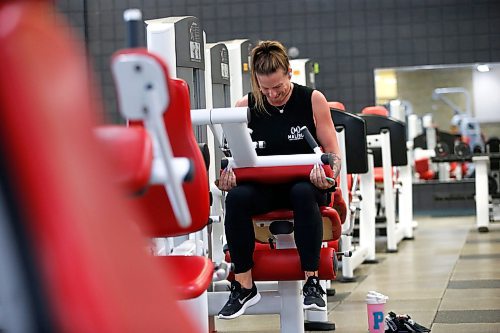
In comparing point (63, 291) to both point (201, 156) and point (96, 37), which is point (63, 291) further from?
point (96, 37)

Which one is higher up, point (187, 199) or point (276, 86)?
point (276, 86)

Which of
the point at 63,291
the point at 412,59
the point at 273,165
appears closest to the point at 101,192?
the point at 63,291

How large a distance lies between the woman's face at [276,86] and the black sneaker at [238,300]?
73cm

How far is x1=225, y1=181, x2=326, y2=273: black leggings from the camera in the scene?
3539 mm

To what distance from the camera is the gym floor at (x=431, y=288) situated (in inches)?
177

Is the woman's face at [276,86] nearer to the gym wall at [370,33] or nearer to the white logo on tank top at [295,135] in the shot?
the white logo on tank top at [295,135]

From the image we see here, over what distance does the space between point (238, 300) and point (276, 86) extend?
0.82 meters

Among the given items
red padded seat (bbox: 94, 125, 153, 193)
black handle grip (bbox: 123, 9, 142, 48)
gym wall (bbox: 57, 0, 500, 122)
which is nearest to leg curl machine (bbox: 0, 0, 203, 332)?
red padded seat (bbox: 94, 125, 153, 193)

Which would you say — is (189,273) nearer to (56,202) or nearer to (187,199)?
(187,199)

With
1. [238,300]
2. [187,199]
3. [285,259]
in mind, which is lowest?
[238,300]

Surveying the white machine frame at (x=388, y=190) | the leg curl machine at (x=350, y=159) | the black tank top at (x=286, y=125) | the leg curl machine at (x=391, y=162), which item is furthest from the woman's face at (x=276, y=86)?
the white machine frame at (x=388, y=190)

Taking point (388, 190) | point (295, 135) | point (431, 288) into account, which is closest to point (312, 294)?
point (295, 135)

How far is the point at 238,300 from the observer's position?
3.60m

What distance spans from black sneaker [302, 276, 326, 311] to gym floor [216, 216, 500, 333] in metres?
0.72
